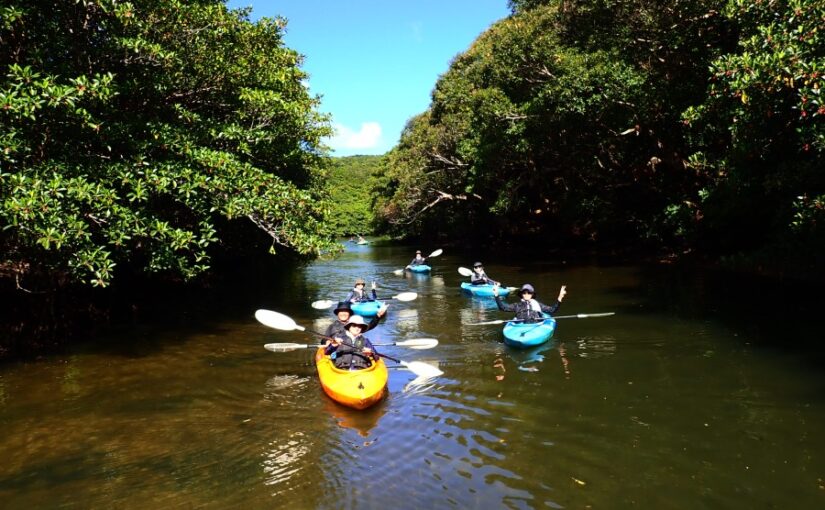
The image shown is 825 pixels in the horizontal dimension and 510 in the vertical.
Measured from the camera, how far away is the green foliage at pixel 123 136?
7383mm

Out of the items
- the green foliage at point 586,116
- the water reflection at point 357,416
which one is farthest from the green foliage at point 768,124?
the water reflection at point 357,416

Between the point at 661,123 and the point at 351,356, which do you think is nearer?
the point at 351,356

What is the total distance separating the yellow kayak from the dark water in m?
0.20

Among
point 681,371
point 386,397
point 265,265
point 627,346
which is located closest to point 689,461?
point 681,371

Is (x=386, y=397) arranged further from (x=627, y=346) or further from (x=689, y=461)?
(x=627, y=346)

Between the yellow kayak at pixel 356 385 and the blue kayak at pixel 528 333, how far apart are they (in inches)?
127

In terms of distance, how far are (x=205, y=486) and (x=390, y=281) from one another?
17.3m

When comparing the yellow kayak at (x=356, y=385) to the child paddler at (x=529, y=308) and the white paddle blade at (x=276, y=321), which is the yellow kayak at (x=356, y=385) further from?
the child paddler at (x=529, y=308)

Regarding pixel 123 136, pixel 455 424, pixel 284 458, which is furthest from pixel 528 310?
pixel 123 136

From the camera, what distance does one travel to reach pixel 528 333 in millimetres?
9711

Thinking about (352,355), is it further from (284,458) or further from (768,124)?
(768,124)

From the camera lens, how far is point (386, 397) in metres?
7.50

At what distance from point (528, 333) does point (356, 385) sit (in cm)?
403

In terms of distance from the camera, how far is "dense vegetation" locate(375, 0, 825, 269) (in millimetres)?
10070
